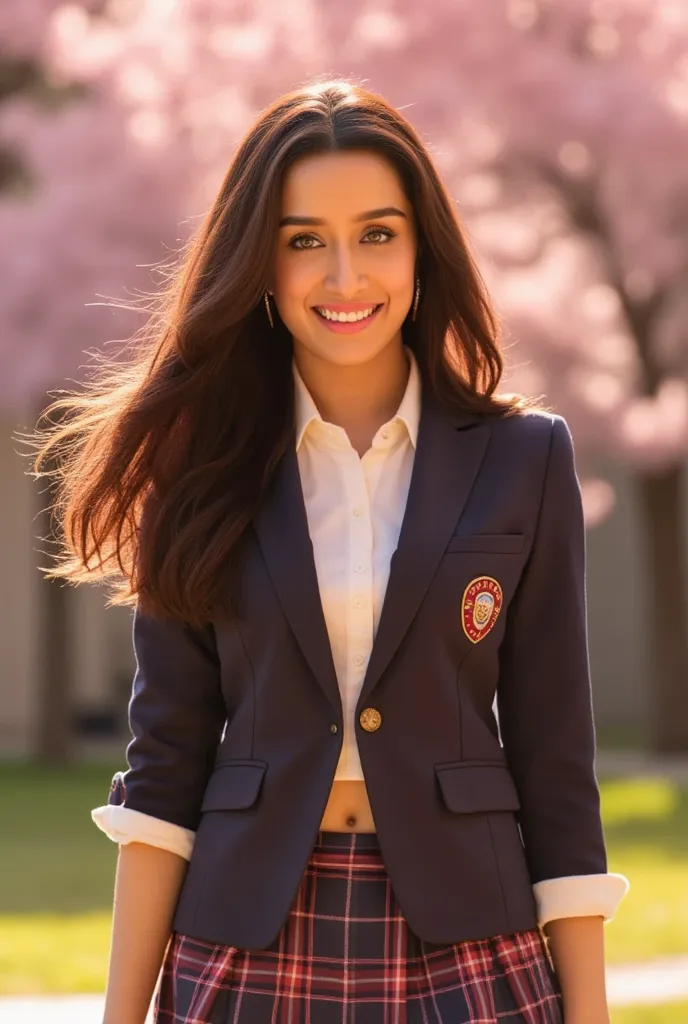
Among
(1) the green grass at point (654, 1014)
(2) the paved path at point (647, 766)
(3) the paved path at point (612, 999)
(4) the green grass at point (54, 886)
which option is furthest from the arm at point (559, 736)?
(2) the paved path at point (647, 766)

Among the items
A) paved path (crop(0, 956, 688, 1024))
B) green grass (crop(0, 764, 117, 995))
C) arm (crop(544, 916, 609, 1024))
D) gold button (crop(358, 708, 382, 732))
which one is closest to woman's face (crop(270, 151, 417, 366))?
gold button (crop(358, 708, 382, 732))

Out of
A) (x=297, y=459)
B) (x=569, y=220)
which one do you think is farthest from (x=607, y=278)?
(x=297, y=459)

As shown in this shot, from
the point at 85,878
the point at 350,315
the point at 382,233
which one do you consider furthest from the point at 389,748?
the point at 85,878

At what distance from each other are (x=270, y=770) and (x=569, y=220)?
42.5 ft

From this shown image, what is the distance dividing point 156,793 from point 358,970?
41 cm

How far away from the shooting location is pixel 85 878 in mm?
9969

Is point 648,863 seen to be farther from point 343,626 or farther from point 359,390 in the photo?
point 343,626

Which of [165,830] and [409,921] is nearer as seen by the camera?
[409,921]

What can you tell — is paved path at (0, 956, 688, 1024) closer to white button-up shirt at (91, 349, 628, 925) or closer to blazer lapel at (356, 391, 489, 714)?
white button-up shirt at (91, 349, 628, 925)

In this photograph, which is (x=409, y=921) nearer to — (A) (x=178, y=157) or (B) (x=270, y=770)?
(B) (x=270, y=770)

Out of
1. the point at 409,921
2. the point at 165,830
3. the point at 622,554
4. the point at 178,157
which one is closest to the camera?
the point at 409,921

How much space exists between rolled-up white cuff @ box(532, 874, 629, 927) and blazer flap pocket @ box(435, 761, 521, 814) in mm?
122

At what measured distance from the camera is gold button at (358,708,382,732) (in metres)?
2.59

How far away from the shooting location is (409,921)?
2.54 metres
